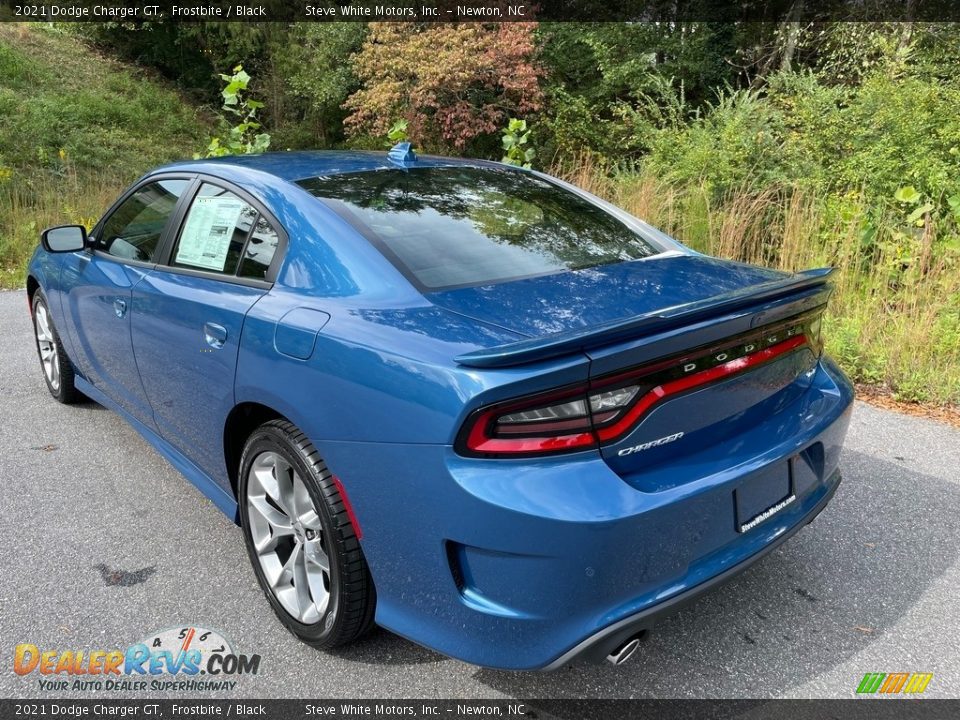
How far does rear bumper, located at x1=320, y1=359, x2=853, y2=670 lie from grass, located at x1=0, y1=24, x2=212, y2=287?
8719mm

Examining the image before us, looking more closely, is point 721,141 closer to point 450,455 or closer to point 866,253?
point 866,253

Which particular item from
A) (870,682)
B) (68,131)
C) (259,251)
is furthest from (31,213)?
(870,682)

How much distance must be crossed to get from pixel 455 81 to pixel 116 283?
460 inches

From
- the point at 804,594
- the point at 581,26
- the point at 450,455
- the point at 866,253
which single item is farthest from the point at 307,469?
the point at 581,26

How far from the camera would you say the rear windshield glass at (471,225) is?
2.31 m

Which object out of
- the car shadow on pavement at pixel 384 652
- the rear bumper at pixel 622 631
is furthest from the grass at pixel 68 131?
the rear bumper at pixel 622 631

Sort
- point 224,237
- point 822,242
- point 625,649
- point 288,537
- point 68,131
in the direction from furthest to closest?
point 68,131 < point 822,242 < point 224,237 < point 288,537 < point 625,649

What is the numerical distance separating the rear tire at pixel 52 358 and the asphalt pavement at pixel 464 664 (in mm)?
714

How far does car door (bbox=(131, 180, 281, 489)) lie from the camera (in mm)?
2432

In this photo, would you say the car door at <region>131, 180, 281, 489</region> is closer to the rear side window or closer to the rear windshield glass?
the rear side window

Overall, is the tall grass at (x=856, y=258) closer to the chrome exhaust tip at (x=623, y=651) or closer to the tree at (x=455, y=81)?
the chrome exhaust tip at (x=623, y=651)

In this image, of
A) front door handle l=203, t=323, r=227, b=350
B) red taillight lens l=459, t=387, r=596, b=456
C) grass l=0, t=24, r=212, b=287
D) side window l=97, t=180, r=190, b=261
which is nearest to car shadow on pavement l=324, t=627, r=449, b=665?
red taillight lens l=459, t=387, r=596, b=456

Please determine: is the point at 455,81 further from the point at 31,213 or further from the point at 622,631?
the point at 622,631

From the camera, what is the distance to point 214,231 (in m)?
2.76
